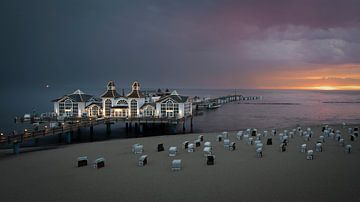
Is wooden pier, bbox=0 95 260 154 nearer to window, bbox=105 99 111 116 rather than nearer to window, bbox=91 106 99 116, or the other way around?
window, bbox=105 99 111 116

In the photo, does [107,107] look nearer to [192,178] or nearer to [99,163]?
[99,163]

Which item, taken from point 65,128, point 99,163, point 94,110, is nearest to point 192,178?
point 99,163

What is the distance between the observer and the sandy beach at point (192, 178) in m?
14.4

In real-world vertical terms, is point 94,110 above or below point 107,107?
below

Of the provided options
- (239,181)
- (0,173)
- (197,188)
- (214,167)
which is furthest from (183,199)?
(0,173)

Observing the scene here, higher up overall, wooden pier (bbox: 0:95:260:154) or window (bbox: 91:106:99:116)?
window (bbox: 91:106:99:116)

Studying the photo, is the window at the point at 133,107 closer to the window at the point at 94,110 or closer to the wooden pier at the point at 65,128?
the wooden pier at the point at 65,128

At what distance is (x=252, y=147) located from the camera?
26.9 metres

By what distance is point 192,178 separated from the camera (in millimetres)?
17078

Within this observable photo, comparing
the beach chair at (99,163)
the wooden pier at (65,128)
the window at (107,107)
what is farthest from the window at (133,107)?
the beach chair at (99,163)

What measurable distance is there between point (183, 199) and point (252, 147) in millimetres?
14570

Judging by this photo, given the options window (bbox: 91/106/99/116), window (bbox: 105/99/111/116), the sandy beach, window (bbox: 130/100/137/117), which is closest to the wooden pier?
window (bbox: 130/100/137/117)

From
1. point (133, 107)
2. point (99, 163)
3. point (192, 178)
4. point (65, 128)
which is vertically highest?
point (133, 107)

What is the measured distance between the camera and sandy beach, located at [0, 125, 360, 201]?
47.1ft
